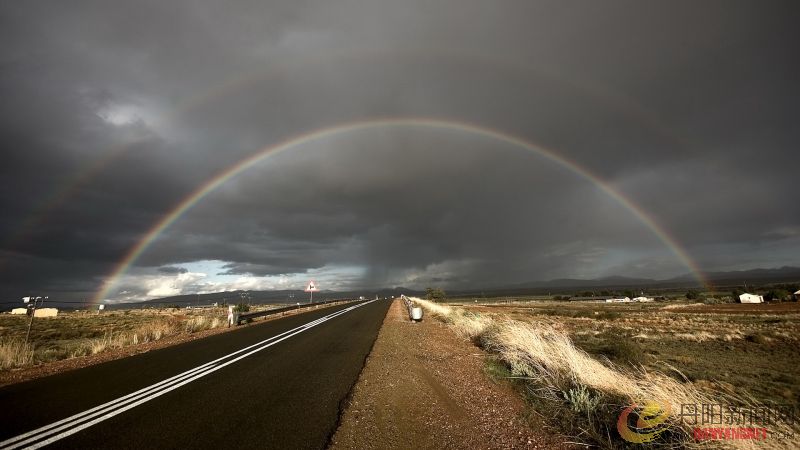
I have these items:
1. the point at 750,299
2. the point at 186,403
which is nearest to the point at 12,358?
the point at 186,403

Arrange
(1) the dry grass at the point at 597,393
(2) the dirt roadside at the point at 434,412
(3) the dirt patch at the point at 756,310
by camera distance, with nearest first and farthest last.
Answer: (1) the dry grass at the point at 597,393 < (2) the dirt roadside at the point at 434,412 < (3) the dirt patch at the point at 756,310

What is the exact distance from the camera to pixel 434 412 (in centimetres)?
659

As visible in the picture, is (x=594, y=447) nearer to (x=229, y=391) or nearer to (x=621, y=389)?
(x=621, y=389)

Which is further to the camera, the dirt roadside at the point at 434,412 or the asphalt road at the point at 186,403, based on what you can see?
the dirt roadside at the point at 434,412

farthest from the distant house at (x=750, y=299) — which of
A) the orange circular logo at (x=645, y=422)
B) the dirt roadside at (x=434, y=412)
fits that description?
the orange circular logo at (x=645, y=422)

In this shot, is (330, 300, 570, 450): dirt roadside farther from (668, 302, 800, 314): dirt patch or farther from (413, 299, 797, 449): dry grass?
(668, 302, 800, 314): dirt patch

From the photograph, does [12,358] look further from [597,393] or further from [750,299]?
[750,299]

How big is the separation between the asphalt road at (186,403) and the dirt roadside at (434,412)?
42 centimetres

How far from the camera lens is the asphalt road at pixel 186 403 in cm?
508

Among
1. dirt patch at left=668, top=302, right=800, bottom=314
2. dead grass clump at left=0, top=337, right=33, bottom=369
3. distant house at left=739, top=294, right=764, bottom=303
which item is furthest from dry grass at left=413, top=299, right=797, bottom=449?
distant house at left=739, top=294, right=764, bottom=303

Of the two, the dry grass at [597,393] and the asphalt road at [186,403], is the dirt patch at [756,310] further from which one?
the asphalt road at [186,403]

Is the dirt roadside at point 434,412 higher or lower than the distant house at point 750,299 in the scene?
higher

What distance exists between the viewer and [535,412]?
6629 millimetres

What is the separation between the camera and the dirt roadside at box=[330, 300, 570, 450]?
17.3ft
